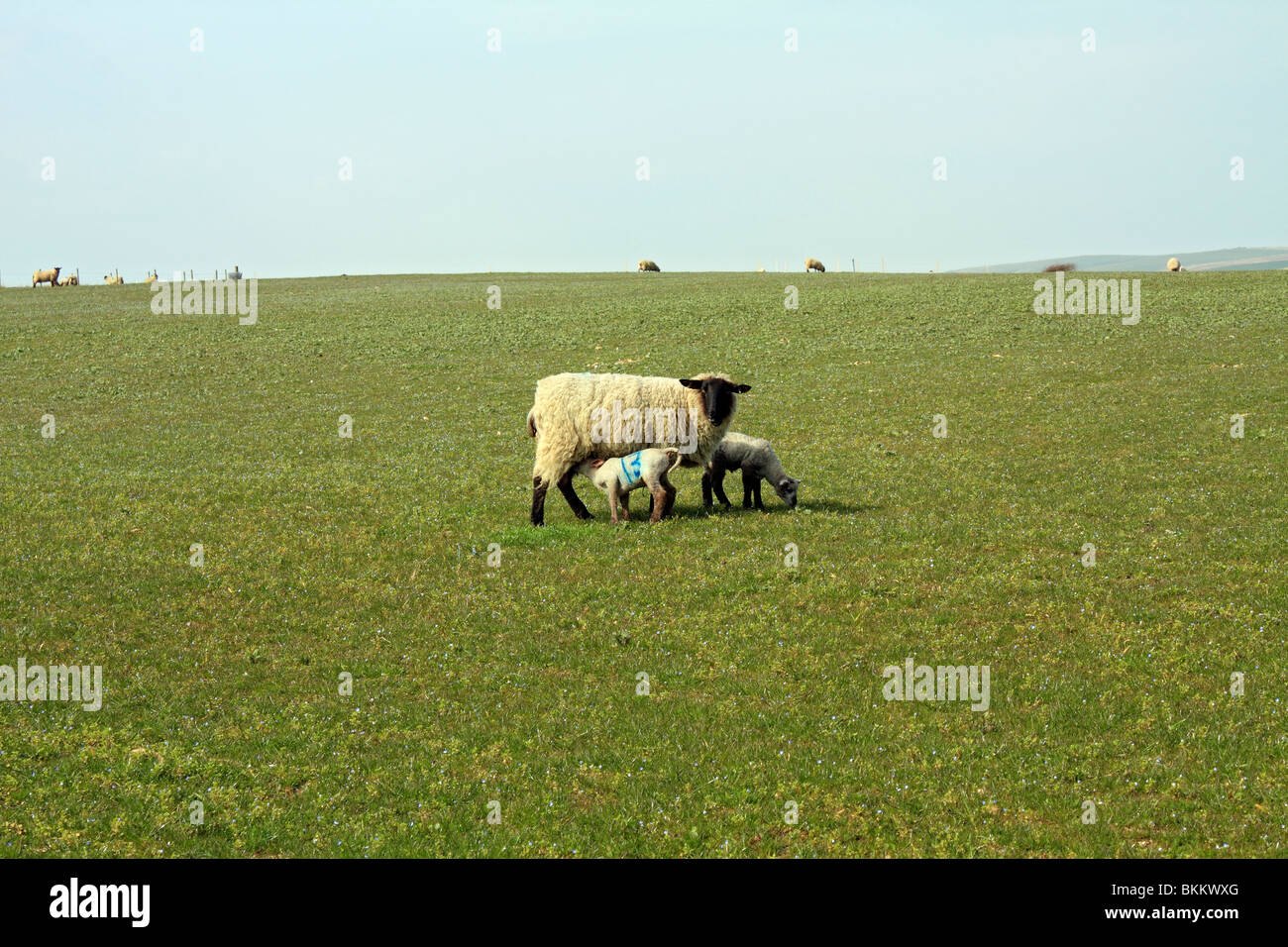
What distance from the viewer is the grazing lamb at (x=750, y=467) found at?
2141 cm

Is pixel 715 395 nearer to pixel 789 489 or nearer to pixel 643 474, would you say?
pixel 643 474

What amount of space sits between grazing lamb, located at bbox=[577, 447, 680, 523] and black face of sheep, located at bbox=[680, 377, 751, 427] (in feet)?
3.45

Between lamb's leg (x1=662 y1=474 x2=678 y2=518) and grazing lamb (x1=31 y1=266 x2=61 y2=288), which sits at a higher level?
grazing lamb (x1=31 y1=266 x2=61 y2=288)

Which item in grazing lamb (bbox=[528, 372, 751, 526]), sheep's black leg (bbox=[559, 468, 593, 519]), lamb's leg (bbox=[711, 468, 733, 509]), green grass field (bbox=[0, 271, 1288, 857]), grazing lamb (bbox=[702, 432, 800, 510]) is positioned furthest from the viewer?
lamb's leg (bbox=[711, 468, 733, 509])

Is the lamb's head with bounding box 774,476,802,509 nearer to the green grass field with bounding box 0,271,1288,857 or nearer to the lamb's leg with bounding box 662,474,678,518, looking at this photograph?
the green grass field with bounding box 0,271,1288,857

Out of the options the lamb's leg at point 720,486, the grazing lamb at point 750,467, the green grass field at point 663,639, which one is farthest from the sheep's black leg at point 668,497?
the lamb's leg at point 720,486

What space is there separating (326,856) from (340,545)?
1070 centimetres

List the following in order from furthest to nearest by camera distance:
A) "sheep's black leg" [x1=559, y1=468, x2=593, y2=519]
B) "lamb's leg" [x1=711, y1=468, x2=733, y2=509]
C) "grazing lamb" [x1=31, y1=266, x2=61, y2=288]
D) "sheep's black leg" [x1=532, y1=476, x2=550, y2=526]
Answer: "grazing lamb" [x1=31, y1=266, x2=61, y2=288] → "lamb's leg" [x1=711, y1=468, x2=733, y2=509] → "sheep's black leg" [x1=559, y1=468, x2=593, y2=519] → "sheep's black leg" [x1=532, y1=476, x2=550, y2=526]

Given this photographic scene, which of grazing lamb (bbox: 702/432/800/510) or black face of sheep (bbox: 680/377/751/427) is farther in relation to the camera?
grazing lamb (bbox: 702/432/800/510)

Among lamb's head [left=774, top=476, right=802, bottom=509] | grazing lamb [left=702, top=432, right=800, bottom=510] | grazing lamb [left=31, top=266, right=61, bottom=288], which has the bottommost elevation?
lamb's head [left=774, top=476, right=802, bottom=509]

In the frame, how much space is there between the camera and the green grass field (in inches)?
379

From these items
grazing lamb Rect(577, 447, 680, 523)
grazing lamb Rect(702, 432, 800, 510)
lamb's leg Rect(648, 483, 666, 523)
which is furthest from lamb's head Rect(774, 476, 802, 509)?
lamb's leg Rect(648, 483, 666, 523)

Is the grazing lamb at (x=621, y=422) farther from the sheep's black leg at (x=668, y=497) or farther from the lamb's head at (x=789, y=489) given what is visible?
the lamb's head at (x=789, y=489)
